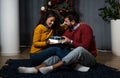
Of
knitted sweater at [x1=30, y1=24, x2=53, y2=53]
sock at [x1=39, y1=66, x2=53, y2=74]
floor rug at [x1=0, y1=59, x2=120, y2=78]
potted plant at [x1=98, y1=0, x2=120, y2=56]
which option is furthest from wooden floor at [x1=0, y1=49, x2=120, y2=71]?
sock at [x1=39, y1=66, x2=53, y2=74]

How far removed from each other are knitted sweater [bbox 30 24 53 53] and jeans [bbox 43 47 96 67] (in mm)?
183

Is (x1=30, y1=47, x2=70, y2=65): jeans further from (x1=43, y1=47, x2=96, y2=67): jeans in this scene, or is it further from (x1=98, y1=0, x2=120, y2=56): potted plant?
(x1=98, y1=0, x2=120, y2=56): potted plant

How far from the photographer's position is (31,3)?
523 cm

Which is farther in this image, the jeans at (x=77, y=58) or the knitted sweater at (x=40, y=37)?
the knitted sweater at (x=40, y=37)

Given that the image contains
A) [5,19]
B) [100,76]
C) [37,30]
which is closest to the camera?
[100,76]

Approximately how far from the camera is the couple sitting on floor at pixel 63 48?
9.52 feet

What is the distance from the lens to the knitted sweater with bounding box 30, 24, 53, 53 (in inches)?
119

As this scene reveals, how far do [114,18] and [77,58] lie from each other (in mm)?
1924

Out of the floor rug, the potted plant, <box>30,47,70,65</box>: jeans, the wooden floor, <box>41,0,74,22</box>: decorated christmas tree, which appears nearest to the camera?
the floor rug

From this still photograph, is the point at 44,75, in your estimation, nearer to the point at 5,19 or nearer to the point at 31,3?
the point at 5,19

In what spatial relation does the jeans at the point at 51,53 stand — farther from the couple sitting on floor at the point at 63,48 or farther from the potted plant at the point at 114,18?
the potted plant at the point at 114,18

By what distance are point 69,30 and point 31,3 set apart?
86.4 inches

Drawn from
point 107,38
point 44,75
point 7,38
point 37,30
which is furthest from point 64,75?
point 107,38

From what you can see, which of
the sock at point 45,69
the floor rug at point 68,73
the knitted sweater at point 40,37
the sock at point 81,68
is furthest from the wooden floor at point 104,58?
the sock at point 45,69
